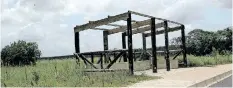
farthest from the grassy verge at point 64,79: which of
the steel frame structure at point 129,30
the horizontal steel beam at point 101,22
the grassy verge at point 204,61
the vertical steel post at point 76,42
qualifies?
the grassy verge at point 204,61

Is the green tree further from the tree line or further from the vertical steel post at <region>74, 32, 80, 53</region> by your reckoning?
the tree line

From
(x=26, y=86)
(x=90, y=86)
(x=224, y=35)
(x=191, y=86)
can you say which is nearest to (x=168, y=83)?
(x=191, y=86)

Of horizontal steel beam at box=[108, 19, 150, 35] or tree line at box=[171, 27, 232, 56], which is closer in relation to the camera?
horizontal steel beam at box=[108, 19, 150, 35]

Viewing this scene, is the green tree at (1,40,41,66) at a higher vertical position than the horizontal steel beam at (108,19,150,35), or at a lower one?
lower

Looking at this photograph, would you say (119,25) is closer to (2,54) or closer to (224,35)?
(2,54)

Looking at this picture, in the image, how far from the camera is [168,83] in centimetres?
1454

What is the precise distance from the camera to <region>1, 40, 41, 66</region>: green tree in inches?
1002

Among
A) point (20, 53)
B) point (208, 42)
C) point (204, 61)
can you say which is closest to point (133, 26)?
point (20, 53)

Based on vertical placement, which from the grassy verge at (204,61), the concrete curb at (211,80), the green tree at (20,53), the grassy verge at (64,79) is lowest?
the concrete curb at (211,80)

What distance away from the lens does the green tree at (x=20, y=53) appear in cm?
2545

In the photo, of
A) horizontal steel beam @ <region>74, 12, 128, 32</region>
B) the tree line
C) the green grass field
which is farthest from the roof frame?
the tree line

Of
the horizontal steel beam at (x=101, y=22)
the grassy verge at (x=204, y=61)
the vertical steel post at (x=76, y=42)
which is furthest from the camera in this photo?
the grassy verge at (x=204, y=61)

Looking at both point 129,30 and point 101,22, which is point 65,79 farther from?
point 101,22

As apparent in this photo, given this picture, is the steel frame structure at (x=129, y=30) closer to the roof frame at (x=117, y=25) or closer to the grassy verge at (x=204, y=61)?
the roof frame at (x=117, y=25)
